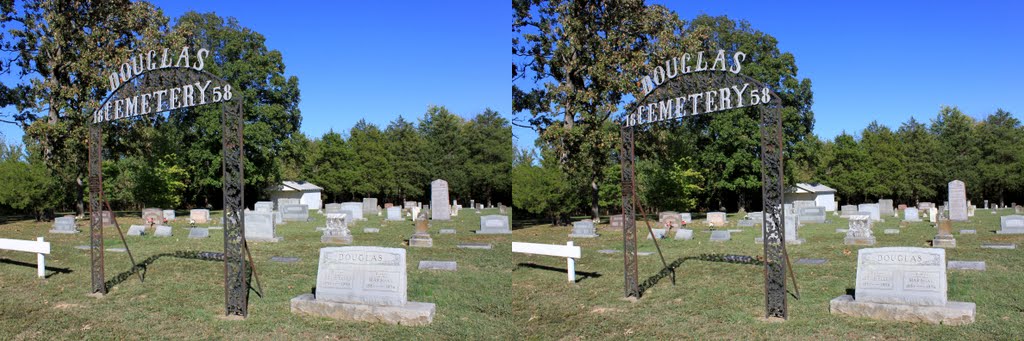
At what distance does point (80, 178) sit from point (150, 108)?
2024cm

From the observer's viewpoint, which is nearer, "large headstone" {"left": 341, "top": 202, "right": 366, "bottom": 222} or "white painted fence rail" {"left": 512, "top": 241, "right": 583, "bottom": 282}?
"white painted fence rail" {"left": 512, "top": 241, "right": 583, "bottom": 282}

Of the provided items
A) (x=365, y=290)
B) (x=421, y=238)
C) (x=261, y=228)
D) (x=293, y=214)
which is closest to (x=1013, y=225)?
(x=421, y=238)

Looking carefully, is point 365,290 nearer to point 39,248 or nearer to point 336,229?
point 39,248

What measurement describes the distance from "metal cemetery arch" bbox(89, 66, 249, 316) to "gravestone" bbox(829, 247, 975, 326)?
22.2 ft

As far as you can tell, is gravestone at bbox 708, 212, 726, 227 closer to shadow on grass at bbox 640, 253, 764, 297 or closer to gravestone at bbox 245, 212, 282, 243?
shadow on grass at bbox 640, 253, 764, 297

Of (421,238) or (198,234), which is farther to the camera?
(198,234)

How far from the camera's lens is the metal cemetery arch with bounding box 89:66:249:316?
778 centimetres

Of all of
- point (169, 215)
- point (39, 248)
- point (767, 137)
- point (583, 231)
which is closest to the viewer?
point (767, 137)

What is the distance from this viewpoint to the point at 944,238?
608 inches

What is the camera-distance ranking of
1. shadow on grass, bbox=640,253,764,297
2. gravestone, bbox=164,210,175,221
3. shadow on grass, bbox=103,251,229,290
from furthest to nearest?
gravestone, bbox=164,210,175,221, shadow on grass, bbox=640,253,764,297, shadow on grass, bbox=103,251,229,290

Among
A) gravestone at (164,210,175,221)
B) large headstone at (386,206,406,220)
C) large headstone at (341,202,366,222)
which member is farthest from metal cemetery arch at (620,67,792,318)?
gravestone at (164,210,175,221)

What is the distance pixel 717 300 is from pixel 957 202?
24.4 m

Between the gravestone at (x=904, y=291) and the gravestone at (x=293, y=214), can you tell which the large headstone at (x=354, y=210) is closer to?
the gravestone at (x=293, y=214)

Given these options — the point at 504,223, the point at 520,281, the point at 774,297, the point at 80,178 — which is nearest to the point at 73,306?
the point at 520,281
